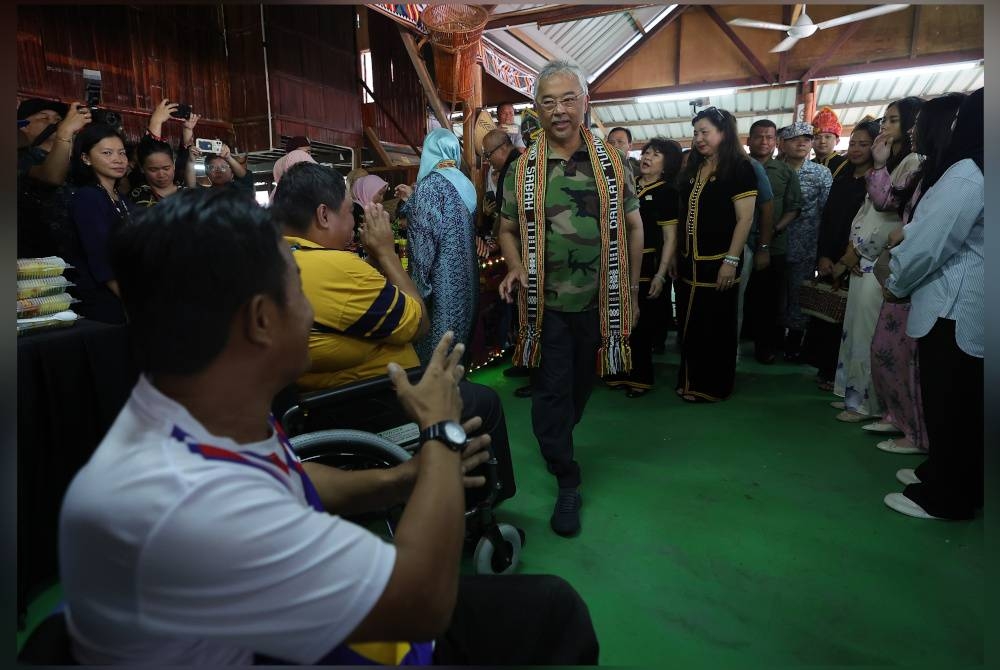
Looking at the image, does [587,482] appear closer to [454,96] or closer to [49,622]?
[49,622]

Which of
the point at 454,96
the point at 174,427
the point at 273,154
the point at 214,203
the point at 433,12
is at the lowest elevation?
the point at 174,427

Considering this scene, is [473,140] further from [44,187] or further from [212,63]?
[44,187]

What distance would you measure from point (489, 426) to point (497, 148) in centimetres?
275

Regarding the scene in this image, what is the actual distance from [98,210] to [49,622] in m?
2.14

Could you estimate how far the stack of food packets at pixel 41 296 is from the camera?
1.76 m

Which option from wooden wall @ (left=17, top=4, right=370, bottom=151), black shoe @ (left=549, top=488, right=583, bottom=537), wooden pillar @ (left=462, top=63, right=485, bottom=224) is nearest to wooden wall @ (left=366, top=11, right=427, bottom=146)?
wooden wall @ (left=17, top=4, right=370, bottom=151)

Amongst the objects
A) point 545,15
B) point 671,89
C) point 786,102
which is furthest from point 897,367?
point 786,102

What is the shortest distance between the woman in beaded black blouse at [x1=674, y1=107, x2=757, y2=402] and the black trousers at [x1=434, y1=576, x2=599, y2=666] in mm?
2608

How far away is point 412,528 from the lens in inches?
29.0

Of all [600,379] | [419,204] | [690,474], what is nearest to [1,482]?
[419,204]

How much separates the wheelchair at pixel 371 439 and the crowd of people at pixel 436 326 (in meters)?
0.11

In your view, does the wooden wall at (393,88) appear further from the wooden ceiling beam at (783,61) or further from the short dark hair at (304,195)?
the short dark hair at (304,195)

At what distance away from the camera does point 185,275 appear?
2.16 feet

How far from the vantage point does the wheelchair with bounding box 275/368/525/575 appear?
1.44 m
